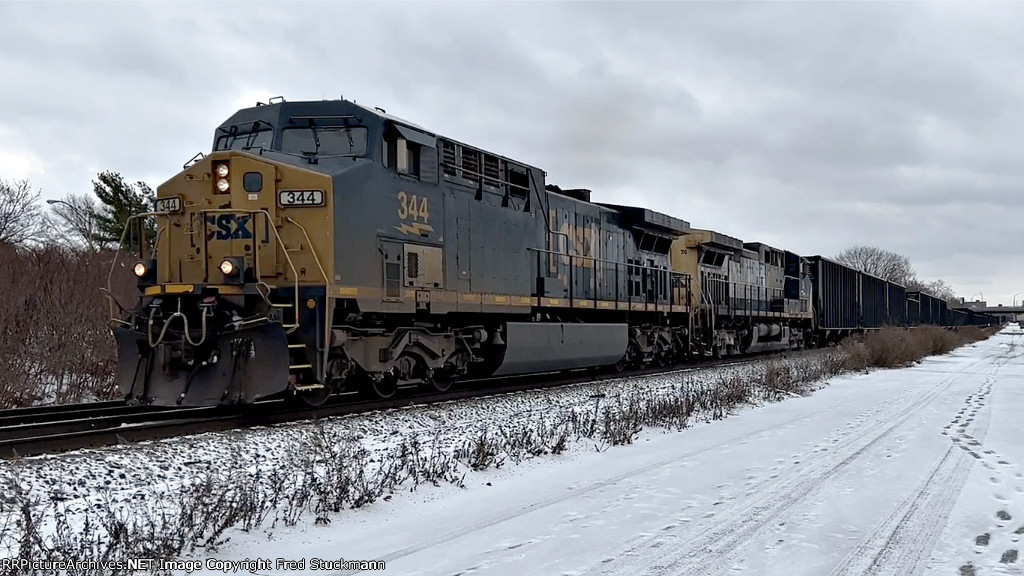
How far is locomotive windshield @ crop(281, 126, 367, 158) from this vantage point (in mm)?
10336

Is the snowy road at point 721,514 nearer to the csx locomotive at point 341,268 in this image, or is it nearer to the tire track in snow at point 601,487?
the tire track in snow at point 601,487

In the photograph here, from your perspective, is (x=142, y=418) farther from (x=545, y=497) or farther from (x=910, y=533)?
(x=910, y=533)

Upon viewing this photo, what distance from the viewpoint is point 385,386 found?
11.3m

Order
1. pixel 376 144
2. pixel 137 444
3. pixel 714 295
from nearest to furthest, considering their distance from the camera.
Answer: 1. pixel 137 444
2. pixel 376 144
3. pixel 714 295

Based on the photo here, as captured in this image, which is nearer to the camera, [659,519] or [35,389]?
[659,519]

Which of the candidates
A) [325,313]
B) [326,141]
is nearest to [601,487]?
[325,313]

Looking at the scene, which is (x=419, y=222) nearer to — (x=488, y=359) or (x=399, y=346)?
(x=399, y=346)

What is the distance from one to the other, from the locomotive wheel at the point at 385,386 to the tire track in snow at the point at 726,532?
5.65 meters

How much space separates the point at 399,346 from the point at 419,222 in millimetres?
1706

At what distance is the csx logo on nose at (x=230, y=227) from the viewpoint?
31.2 ft

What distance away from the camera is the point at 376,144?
10305mm

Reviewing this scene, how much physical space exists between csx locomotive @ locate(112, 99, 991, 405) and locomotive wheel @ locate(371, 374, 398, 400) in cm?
4

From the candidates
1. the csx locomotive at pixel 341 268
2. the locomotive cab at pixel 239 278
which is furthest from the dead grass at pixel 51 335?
the locomotive cab at pixel 239 278

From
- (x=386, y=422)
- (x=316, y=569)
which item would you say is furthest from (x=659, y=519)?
(x=386, y=422)
